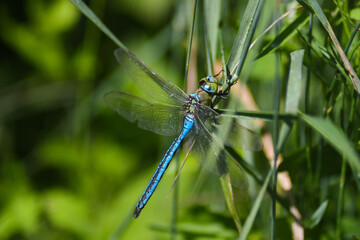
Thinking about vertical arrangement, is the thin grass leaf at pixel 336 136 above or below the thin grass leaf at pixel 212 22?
below

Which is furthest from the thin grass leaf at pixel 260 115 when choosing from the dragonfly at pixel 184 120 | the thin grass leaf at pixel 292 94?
the dragonfly at pixel 184 120

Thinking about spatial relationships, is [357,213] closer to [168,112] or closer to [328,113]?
[328,113]

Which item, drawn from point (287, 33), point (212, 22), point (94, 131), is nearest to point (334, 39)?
point (287, 33)

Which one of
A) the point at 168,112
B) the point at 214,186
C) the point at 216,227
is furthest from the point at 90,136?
the point at 216,227

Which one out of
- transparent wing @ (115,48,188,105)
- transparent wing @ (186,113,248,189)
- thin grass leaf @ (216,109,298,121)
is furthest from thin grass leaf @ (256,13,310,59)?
transparent wing @ (115,48,188,105)

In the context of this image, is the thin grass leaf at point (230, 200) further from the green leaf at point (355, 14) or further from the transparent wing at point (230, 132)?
the green leaf at point (355, 14)

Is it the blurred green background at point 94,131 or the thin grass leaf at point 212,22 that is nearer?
the thin grass leaf at point 212,22

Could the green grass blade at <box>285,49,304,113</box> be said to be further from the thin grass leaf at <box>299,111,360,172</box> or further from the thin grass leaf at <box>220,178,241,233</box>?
the thin grass leaf at <box>220,178,241,233</box>
